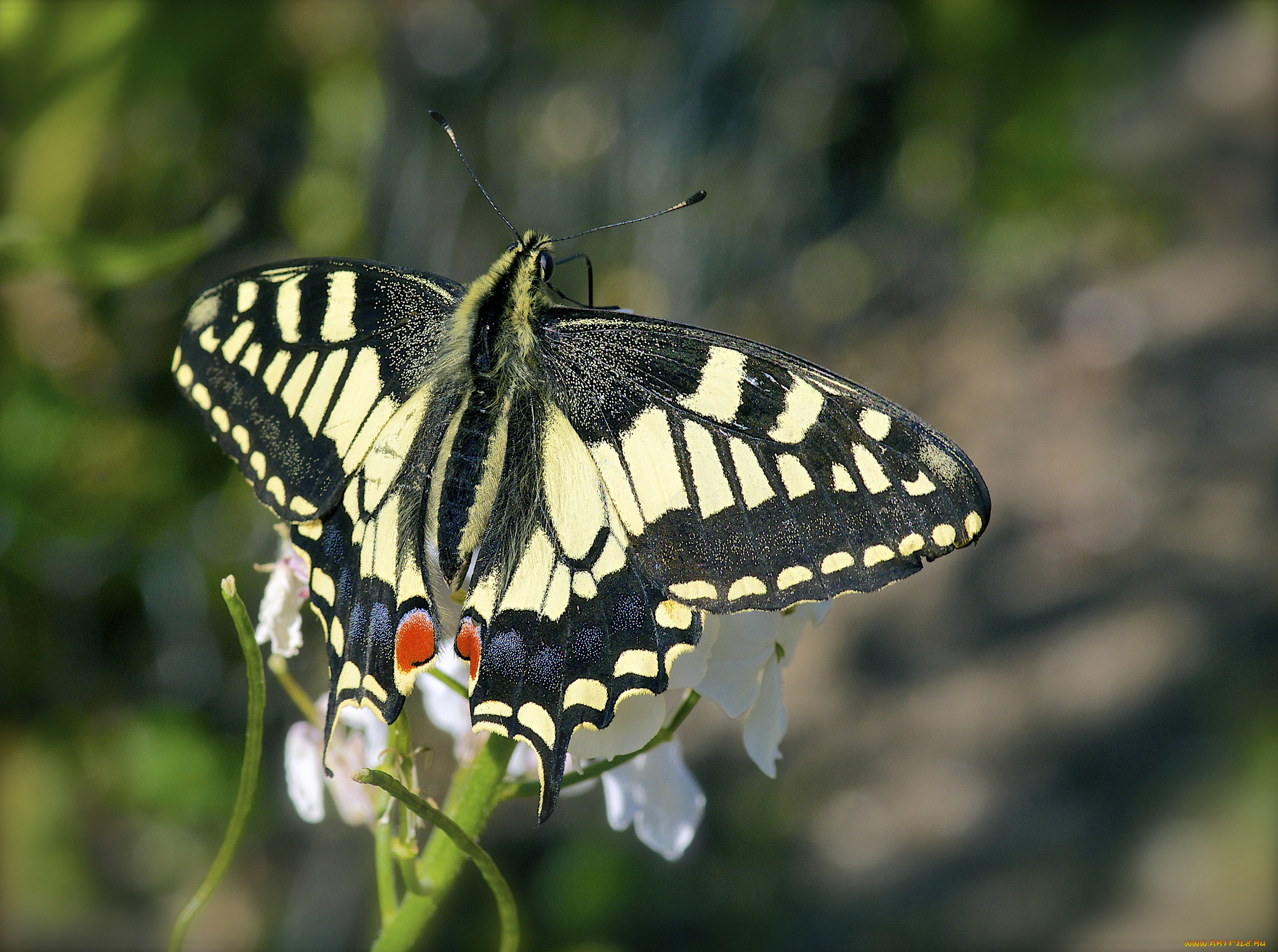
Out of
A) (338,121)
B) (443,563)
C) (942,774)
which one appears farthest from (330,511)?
(942,774)

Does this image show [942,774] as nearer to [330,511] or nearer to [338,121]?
[330,511]

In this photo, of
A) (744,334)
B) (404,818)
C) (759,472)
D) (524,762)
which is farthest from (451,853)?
(744,334)

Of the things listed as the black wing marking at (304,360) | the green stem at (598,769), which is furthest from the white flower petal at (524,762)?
the black wing marking at (304,360)

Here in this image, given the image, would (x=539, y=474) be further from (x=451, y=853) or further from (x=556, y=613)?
(x=451, y=853)

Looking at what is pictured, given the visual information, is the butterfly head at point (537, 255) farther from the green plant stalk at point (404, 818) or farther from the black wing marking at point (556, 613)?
the green plant stalk at point (404, 818)

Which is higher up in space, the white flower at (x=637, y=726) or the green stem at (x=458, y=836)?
the white flower at (x=637, y=726)

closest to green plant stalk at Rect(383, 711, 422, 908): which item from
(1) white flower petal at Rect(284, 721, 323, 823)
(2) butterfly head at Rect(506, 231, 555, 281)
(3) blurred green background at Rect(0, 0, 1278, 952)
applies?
(1) white flower petal at Rect(284, 721, 323, 823)

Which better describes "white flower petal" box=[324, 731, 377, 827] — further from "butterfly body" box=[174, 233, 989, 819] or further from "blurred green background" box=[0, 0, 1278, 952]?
"blurred green background" box=[0, 0, 1278, 952]
